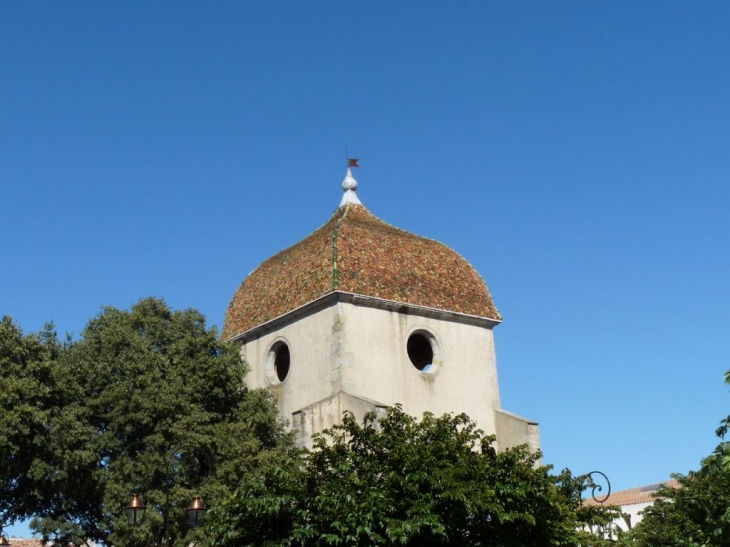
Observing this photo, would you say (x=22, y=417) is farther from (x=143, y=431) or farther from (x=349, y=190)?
(x=349, y=190)

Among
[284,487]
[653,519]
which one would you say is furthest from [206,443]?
[653,519]

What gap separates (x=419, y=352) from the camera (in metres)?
26.6

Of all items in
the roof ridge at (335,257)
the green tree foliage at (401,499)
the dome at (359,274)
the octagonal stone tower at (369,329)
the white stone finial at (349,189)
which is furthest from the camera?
the white stone finial at (349,189)

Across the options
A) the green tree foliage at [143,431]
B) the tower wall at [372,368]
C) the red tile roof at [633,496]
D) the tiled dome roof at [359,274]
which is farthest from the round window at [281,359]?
the red tile roof at [633,496]

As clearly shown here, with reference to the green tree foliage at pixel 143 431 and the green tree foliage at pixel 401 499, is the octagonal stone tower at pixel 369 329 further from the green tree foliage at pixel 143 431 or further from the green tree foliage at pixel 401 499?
the green tree foliage at pixel 401 499

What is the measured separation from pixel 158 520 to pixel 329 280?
6.99 meters

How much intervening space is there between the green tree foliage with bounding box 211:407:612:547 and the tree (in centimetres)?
539

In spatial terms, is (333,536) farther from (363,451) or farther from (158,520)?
(158,520)

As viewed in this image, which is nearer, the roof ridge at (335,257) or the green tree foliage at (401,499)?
the green tree foliage at (401,499)

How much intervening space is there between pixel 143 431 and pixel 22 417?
8.37 feet

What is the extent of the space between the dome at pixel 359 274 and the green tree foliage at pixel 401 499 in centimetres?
673

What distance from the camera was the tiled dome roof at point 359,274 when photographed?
2427 centimetres

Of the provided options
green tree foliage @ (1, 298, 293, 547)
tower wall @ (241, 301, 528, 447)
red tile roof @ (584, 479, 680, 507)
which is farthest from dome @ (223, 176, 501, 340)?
red tile roof @ (584, 479, 680, 507)

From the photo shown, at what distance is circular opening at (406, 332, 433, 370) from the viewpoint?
2603 centimetres
